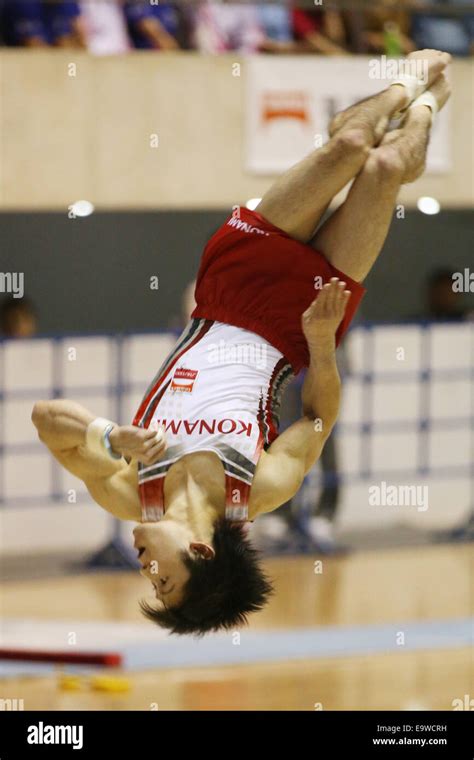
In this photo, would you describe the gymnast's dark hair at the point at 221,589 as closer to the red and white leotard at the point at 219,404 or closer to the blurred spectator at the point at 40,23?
the red and white leotard at the point at 219,404

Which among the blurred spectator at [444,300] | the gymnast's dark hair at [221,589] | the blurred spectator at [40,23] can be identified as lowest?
the gymnast's dark hair at [221,589]

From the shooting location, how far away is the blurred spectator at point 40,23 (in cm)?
933

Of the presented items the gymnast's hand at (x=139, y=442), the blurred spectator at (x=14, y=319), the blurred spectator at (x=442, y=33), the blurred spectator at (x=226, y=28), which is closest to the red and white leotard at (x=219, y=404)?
the gymnast's hand at (x=139, y=442)

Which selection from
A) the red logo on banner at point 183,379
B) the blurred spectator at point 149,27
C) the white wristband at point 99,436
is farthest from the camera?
the blurred spectator at point 149,27

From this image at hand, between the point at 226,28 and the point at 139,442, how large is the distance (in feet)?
A: 18.6

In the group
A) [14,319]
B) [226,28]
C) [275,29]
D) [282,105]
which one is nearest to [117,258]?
[14,319]

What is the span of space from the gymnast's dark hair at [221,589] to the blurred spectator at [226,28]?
5.38 meters

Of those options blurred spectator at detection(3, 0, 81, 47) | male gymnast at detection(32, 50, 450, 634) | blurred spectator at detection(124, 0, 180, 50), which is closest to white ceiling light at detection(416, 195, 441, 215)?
blurred spectator at detection(124, 0, 180, 50)

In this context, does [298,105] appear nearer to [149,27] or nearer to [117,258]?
[149,27]

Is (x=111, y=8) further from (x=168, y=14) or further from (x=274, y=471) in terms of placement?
(x=274, y=471)

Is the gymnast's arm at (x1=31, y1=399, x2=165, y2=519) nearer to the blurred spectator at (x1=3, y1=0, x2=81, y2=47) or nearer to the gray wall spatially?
the blurred spectator at (x1=3, y1=0, x2=81, y2=47)

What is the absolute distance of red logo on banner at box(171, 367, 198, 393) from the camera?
5156mm
